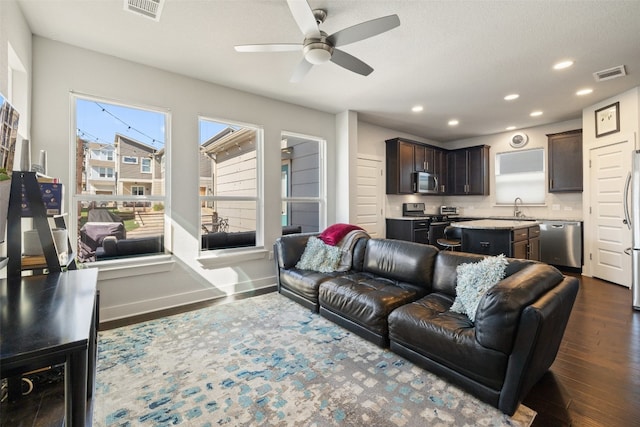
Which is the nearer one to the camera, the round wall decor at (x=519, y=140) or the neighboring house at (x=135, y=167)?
the neighboring house at (x=135, y=167)

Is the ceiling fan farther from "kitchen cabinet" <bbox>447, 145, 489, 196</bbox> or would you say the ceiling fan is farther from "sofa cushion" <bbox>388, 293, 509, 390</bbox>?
"kitchen cabinet" <bbox>447, 145, 489, 196</bbox>

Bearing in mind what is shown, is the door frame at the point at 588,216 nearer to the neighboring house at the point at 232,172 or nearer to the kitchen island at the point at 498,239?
the kitchen island at the point at 498,239

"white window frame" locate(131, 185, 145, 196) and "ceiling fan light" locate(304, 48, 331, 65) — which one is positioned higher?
"ceiling fan light" locate(304, 48, 331, 65)

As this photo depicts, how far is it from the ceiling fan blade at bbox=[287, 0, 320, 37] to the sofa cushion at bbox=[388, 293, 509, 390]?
2.26 m

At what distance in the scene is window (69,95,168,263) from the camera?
300 centimetres

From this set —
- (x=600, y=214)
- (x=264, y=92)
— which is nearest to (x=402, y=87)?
(x=264, y=92)

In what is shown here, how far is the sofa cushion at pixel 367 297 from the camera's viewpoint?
2.44 meters

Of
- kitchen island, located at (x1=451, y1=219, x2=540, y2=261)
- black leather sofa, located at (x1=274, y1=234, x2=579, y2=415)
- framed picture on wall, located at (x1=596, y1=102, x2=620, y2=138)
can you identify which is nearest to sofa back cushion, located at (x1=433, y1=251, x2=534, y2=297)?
black leather sofa, located at (x1=274, y1=234, x2=579, y2=415)

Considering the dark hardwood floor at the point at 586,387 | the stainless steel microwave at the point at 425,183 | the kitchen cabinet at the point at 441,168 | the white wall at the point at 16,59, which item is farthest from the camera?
the kitchen cabinet at the point at 441,168

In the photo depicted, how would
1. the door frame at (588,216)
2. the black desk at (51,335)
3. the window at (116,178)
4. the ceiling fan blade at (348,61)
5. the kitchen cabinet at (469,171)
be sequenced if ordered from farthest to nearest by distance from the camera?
the kitchen cabinet at (469,171)
the door frame at (588,216)
the window at (116,178)
the ceiling fan blade at (348,61)
the black desk at (51,335)

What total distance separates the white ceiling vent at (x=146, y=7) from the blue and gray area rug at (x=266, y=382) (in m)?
2.81

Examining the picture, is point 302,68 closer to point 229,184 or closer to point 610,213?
point 229,184

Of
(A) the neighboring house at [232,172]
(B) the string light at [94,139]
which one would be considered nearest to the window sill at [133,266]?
(A) the neighboring house at [232,172]

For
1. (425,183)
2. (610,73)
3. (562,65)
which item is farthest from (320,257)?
(610,73)
